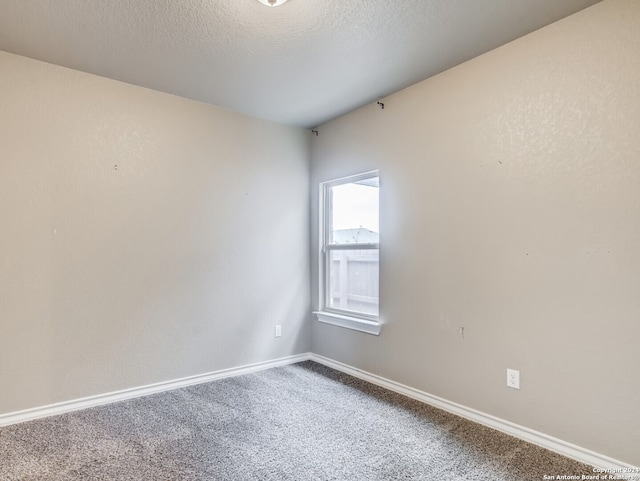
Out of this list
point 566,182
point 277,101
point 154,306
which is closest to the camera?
point 566,182

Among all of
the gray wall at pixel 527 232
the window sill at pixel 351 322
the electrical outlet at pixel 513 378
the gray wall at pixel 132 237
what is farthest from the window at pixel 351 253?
the electrical outlet at pixel 513 378

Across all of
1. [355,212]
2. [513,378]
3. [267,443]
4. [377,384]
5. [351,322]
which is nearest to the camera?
[267,443]

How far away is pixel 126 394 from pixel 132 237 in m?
1.20

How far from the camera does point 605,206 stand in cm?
197

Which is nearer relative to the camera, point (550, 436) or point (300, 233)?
point (550, 436)

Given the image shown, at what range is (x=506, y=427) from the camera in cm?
234

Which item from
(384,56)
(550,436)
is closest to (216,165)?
(384,56)

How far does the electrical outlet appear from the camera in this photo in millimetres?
2305

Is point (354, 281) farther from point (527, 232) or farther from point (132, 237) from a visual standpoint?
point (132, 237)

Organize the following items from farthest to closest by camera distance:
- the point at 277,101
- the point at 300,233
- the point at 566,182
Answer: the point at 300,233 < the point at 277,101 < the point at 566,182

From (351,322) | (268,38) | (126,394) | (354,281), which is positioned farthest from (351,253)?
(126,394)

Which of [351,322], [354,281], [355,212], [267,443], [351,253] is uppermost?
[355,212]

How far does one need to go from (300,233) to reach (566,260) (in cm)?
244

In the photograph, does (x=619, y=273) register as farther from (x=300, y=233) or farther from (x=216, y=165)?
(x=216, y=165)
